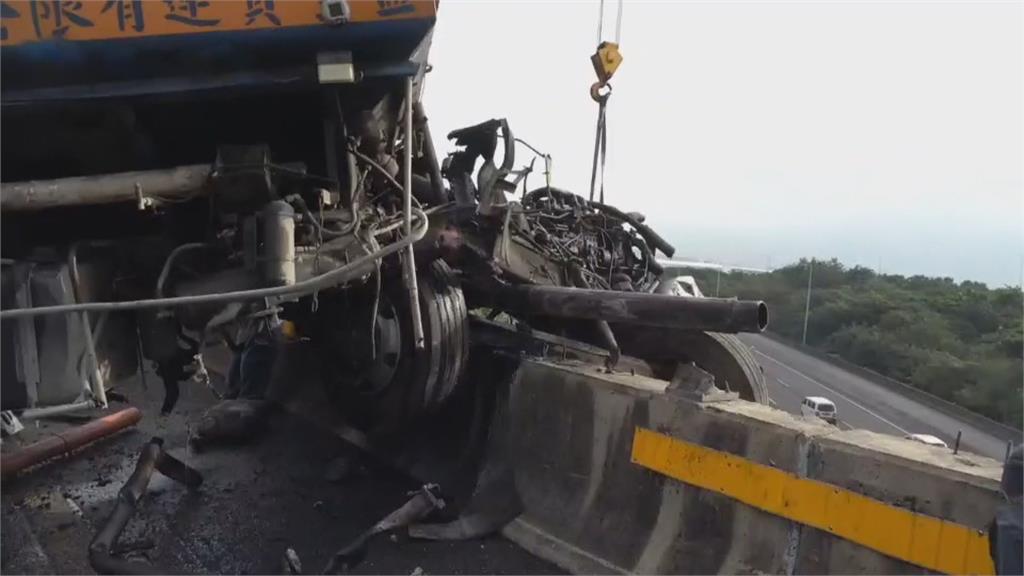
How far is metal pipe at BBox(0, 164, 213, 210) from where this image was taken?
2660 mm

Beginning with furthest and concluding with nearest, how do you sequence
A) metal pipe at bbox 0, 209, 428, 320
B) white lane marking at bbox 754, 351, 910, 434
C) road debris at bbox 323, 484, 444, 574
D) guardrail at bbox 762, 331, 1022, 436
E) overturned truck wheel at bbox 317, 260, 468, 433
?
white lane marking at bbox 754, 351, 910, 434 < guardrail at bbox 762, 331, 1022, 436 < overturned truck wheel at bbox 317, 260, 468, 433 < road debris at bbox 323, 484, 444, 574 < metal pipe at bbox 0, 209, 428, 320

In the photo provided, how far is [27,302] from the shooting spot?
2711mm

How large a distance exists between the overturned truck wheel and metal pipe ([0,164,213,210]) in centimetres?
88

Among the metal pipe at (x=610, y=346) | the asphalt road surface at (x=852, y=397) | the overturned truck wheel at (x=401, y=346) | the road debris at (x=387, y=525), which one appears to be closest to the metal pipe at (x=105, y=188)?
the overturned truck wheel at (x=401, y=346)

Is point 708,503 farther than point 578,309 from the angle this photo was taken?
No

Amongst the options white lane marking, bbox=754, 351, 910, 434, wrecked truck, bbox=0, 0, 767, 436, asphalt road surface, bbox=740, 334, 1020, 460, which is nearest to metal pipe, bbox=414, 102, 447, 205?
wrecked truck, bbox=0, 0, 767, 436

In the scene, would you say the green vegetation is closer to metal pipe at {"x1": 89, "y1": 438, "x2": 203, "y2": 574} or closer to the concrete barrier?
the concrete barrier

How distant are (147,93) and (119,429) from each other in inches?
101

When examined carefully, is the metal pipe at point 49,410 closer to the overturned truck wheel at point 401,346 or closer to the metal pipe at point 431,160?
the overturned truck wheel at point 401,346

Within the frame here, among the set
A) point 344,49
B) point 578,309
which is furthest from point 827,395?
point 344,49

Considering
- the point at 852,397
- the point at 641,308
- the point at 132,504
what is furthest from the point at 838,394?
the point at 132,504

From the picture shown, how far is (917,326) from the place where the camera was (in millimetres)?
14031

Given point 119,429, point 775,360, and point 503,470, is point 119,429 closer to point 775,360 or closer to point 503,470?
point 503,470

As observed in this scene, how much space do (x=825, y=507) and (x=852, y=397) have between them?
1526cm
